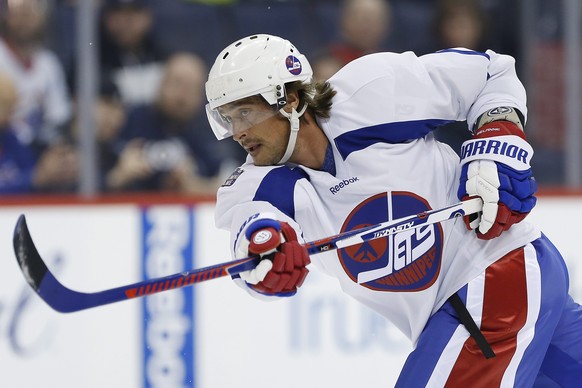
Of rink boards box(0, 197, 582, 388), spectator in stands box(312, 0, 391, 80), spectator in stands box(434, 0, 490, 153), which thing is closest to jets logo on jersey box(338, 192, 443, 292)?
rink boards box(0, 197, 582, 388)

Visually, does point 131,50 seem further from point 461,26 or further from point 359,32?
point 461,26

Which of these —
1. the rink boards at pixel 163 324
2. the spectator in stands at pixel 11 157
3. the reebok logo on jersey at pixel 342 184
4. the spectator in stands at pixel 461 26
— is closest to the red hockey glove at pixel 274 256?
the reebok logo on jersey at pixel 342 184

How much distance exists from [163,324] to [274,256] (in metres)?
1.93

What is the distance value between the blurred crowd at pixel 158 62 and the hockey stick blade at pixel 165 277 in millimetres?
1796

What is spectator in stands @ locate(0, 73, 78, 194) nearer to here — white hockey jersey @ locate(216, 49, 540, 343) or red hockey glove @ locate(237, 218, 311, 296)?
white hockey jersey @ locate(216, 49, 540, 343)

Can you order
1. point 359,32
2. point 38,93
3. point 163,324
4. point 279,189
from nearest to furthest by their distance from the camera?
1. point 279,189
2. point 163,324
3. point 38,93
4. point 359,32

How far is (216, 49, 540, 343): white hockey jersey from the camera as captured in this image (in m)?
2.67

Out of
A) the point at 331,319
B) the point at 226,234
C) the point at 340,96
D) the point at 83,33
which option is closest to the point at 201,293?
the point at 226,234

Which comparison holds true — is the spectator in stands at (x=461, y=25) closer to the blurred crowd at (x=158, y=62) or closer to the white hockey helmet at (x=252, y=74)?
the blurred crowd at (x=158, y=62)

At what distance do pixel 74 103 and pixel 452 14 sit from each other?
6.03 feet

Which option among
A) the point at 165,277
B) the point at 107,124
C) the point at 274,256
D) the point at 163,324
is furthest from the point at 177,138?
the point at 274,256

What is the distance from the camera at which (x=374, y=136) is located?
2.70 m

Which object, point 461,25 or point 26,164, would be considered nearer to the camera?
point 26,164

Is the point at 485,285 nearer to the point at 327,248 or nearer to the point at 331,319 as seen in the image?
the point at 327,248
